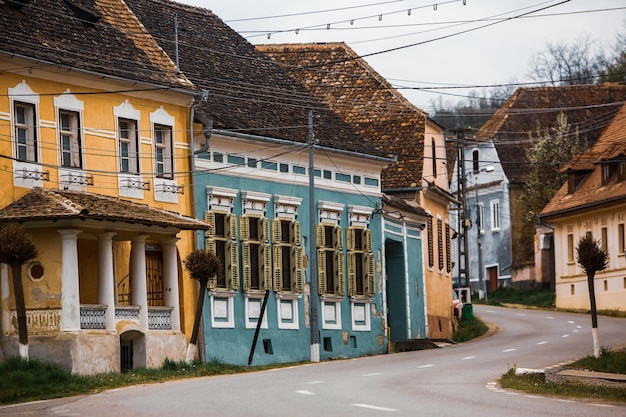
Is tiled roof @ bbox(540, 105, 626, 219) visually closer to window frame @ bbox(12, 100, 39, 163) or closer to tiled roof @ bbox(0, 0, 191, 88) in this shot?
tiled roof @ bbox(0, 0, 191, 88)

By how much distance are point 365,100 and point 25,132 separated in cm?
2193

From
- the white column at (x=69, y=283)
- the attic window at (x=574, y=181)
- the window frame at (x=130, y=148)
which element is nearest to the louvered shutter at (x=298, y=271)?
the window frame at (x=130, y=148)

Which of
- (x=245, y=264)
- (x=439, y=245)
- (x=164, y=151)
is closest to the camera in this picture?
Result: (x=164, y=151)

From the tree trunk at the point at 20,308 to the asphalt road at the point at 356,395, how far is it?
3.03 metres

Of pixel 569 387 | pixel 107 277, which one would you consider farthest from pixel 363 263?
pixel 569 387

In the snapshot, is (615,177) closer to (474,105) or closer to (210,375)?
(210,375)

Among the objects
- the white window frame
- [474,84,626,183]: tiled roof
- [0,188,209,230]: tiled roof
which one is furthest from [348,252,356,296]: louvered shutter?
the white window frame

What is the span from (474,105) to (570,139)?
157 ft

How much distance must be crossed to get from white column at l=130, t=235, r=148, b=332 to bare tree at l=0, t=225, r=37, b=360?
393 cm

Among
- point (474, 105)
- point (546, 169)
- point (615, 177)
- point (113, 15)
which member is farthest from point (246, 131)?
point (474, 105)

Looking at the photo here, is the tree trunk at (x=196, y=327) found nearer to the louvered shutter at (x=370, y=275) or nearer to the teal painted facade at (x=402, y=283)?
the louvered shutter at (x=370, y=275)

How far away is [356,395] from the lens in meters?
24.9

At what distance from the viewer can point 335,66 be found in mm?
54281

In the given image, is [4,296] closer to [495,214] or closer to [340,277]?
[340,277]
